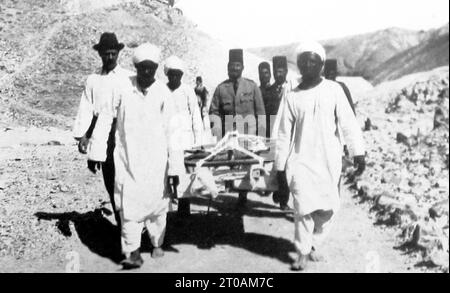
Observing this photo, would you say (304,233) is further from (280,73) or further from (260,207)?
(280,73)

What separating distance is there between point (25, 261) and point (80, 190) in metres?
2.14

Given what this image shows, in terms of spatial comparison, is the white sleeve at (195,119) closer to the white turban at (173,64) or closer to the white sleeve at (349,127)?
the white turban at (173,64)

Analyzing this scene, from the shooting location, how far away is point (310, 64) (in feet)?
15.0

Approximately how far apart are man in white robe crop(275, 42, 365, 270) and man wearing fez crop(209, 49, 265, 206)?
80.8 inches

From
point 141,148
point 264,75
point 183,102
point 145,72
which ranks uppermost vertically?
point 264,75

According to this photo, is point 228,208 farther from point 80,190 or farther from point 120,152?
point 120,152

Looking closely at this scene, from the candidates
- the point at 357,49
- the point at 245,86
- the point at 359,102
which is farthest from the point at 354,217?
the point at 357,49

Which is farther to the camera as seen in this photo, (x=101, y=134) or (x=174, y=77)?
(x=174, y=77)

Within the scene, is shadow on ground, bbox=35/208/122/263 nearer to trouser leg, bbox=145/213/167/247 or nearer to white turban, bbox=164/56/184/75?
trouser leg, bbox=145/213/167/247

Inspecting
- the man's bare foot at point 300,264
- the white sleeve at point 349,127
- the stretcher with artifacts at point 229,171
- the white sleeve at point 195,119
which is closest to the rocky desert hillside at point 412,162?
the man's bare foot at point 300,264

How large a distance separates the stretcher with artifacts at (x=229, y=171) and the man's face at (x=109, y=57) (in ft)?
4.10

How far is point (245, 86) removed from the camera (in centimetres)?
671

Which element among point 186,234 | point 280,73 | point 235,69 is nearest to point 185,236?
point 186,234

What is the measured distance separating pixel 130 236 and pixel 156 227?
37cm
